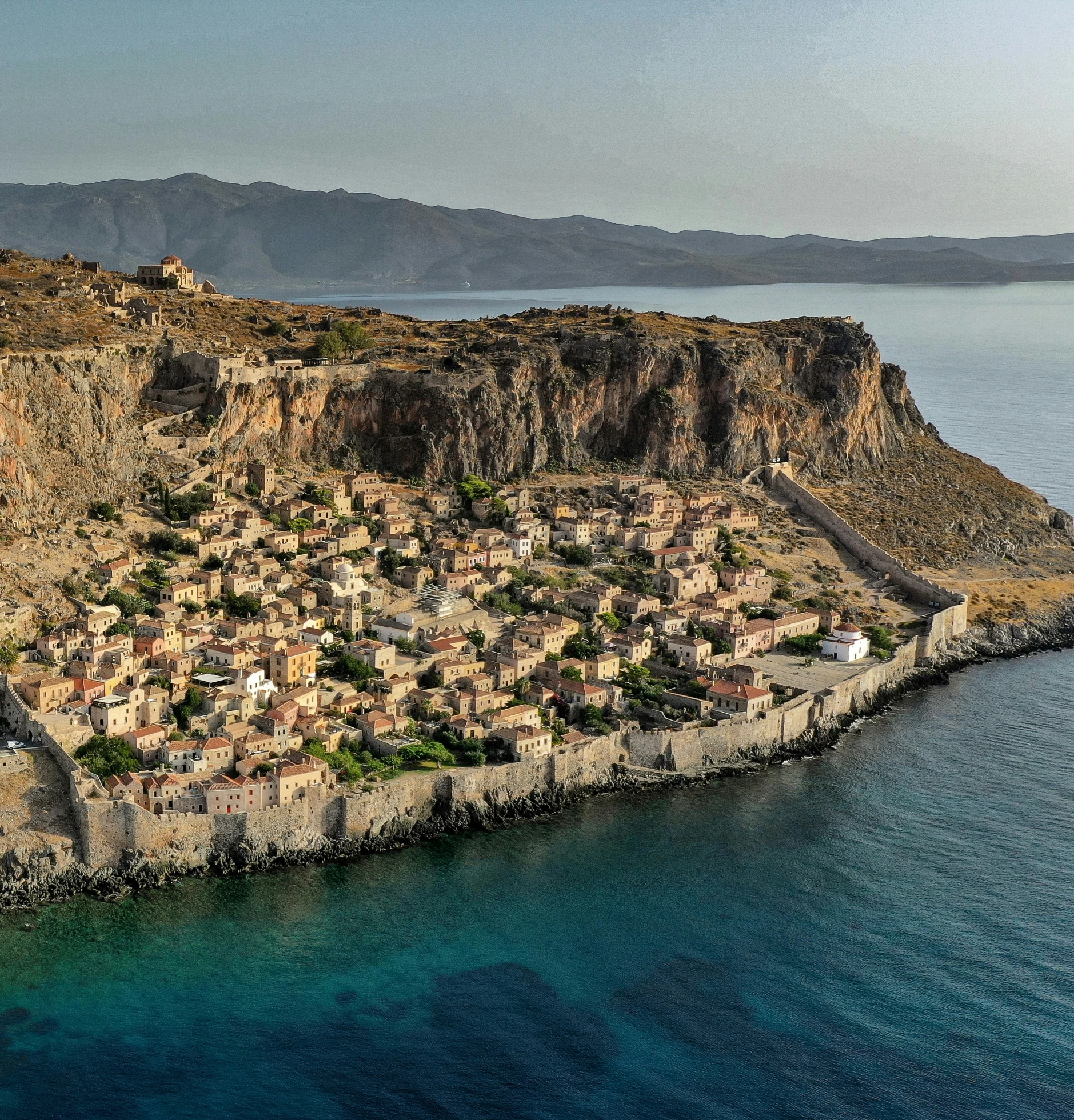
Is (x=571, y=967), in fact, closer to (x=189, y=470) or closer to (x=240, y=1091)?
(x=240, y=1091)

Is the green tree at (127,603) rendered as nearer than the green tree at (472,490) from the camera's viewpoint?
Yes

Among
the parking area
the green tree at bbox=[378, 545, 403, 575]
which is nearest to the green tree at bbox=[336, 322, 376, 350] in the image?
the green tree at bbox=[378, 545, 403, 575]

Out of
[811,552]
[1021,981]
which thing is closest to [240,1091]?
[1021,981]

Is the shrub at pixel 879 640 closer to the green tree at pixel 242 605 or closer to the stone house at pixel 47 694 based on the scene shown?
the green tree at pixel 242 605

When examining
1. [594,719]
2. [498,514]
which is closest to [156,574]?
[498,514]

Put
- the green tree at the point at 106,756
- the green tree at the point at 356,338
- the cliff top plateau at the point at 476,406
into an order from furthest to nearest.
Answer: the green tree at the point at 356,338
the cliff top plateau at the point at 476,406
the green tree at the point at 106,756

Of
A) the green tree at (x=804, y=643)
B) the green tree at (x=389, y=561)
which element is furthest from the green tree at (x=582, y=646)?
the green tree at (x=389, y=561)
